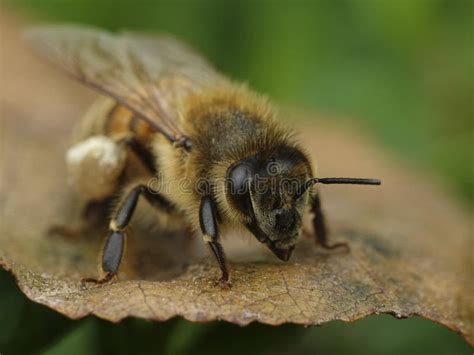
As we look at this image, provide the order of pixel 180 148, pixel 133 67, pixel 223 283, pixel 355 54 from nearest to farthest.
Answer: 1. pixel 223 283
2. pixel 180 148
3. pixel 133 67
4. pixel 355 54

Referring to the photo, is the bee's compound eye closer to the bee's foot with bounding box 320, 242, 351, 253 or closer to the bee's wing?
the bee's wing

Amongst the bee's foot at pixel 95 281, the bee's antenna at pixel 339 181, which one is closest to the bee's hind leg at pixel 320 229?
the bee's antenna at pixel 339 181

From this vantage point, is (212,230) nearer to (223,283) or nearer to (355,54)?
(223,283)

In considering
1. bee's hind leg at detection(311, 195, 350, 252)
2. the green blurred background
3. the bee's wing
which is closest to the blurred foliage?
the green blurred background

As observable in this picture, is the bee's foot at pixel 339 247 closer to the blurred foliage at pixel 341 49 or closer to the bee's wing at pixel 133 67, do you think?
the bee's wing at pixel 133 67

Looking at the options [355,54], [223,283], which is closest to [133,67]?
[223,283]

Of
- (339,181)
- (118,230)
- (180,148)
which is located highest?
(339,181)
